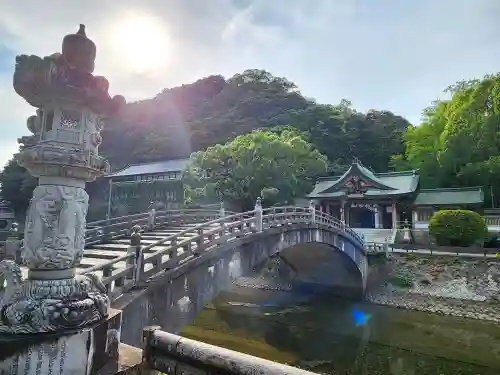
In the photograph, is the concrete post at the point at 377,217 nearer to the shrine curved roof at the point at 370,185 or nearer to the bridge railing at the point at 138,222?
the shrine curved roof at the point at 370,185

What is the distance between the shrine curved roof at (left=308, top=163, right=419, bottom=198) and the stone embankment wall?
28.5 ft

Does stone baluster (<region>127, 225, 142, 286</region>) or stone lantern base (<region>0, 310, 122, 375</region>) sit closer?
stone lantern base (<region>0, 310, 122, 375</region>)

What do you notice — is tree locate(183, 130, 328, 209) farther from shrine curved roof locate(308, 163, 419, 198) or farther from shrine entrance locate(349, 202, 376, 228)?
shrine entrance locate(349, 202, 376, 228)

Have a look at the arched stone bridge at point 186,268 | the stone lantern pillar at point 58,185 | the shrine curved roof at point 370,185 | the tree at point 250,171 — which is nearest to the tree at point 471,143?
the shrine curved roof at point 370,185

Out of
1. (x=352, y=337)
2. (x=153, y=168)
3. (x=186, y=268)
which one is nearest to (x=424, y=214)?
(x=352, y=337)

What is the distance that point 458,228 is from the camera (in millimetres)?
20469

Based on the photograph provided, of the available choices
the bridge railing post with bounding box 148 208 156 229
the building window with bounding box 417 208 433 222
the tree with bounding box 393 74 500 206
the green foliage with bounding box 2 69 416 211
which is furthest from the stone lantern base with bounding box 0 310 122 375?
the green foliage with bounding box 2 69 416 211

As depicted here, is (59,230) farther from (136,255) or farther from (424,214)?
(424,214)

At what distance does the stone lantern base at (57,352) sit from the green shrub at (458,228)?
22.5 m

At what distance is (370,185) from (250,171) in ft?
38.0

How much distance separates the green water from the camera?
37.9 feet

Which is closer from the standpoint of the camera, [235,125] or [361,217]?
[361,217]

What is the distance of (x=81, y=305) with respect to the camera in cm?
305

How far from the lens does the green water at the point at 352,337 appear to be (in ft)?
37.9
